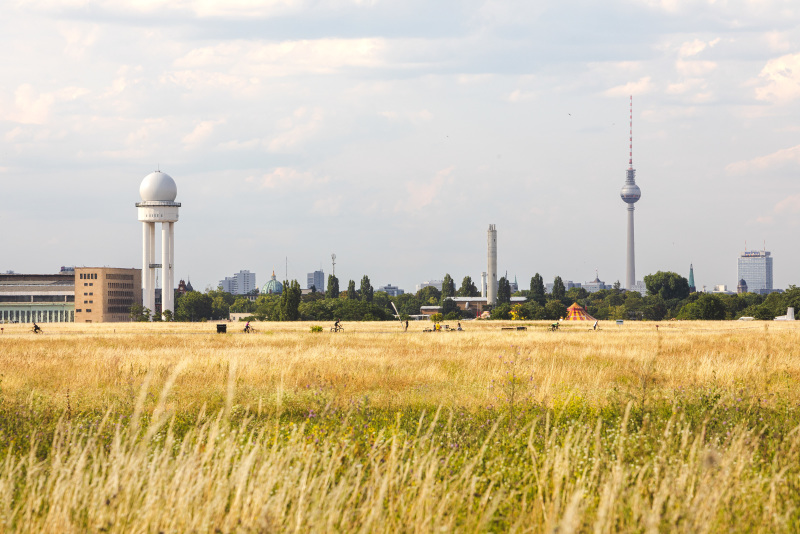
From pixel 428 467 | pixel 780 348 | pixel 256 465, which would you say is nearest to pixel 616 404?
pixel 428 467

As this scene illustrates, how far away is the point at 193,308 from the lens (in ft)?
604

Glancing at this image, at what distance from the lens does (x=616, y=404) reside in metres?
13.4

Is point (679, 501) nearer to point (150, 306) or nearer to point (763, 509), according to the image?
point (763, 509)

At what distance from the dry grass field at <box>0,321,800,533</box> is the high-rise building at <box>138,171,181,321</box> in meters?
149

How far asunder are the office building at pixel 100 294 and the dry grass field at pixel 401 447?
525ft

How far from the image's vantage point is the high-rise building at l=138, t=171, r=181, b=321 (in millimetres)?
167250

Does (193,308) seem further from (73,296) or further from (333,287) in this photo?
(333,287)

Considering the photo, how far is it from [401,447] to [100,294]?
178m

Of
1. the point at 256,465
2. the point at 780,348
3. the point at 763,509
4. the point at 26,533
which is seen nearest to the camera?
the point at 26,533

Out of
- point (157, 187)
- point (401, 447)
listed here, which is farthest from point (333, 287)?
point (401, 447)

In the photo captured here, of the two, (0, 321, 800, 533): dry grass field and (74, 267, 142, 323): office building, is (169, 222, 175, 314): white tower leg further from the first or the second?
(0, 321, 800, 533): dry grass field

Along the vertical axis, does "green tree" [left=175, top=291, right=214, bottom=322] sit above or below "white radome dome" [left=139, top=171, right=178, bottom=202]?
below

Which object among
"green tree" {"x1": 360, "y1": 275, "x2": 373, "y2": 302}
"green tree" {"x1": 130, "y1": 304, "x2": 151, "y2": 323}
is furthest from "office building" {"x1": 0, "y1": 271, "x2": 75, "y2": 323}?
"green tree" {"x1": 360, "y1": 275, "x2": 373, "y2": 302}

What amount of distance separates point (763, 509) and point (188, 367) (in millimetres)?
16821
